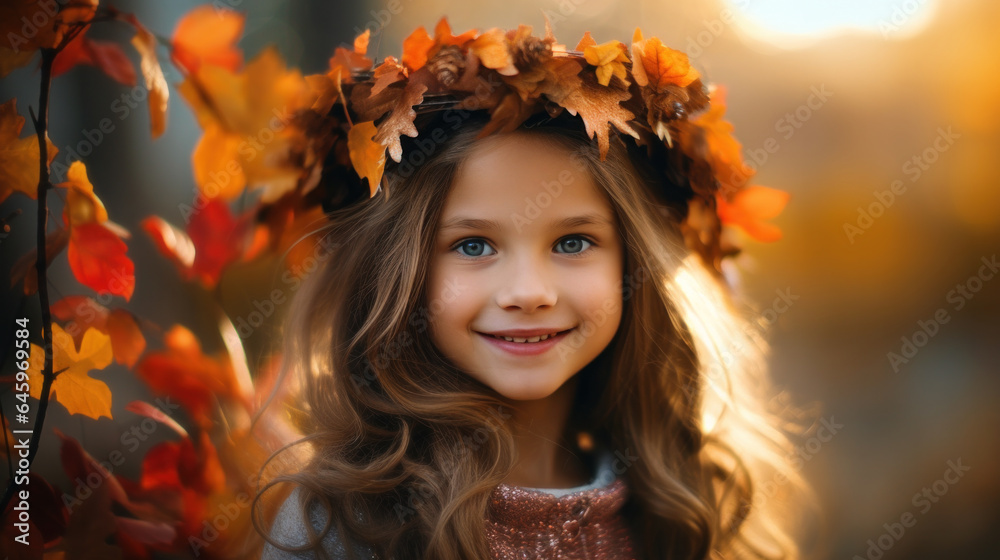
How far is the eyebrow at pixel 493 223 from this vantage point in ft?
3.42

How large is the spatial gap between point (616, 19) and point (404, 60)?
114 centimetres

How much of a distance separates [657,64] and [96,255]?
0.82 m

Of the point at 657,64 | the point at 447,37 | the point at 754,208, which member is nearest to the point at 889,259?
the point at 754,208

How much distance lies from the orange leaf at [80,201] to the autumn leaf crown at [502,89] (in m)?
0.34

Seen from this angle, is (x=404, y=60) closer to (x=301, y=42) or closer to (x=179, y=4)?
(x=179, y=4)

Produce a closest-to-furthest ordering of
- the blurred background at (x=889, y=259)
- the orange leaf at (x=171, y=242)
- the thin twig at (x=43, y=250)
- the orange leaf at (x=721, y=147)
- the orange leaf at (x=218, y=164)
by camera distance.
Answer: the thin twig at (x=43, y=250), the orange leaf at (x=218, y=164), the orange leaf at (x=171, y=242), the orange leaf at (x=721, y=147), the blurred background at (x=889, y=259)

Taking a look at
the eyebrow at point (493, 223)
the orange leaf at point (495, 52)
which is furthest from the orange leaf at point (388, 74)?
the eyebrow at point (493, 223)

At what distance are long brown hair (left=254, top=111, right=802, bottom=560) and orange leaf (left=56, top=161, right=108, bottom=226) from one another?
1.24 feet

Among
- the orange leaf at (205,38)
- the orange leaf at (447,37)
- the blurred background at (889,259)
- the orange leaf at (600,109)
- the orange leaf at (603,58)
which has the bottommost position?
the blurred background at (889,259)

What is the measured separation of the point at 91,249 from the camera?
88 centimetres

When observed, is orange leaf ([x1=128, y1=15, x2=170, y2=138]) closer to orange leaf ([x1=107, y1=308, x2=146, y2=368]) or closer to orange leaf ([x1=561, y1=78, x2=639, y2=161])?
orange leaf ([x1=107, y1=308, x2=146, y2=368])

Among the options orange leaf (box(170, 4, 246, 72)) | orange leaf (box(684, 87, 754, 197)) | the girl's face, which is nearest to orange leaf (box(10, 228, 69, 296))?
orange leaf (box(170, 4, 246, 72))

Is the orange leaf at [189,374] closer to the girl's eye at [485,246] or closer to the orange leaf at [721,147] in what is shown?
the girl's eye at [485,246]

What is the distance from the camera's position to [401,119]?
1.02 metres
